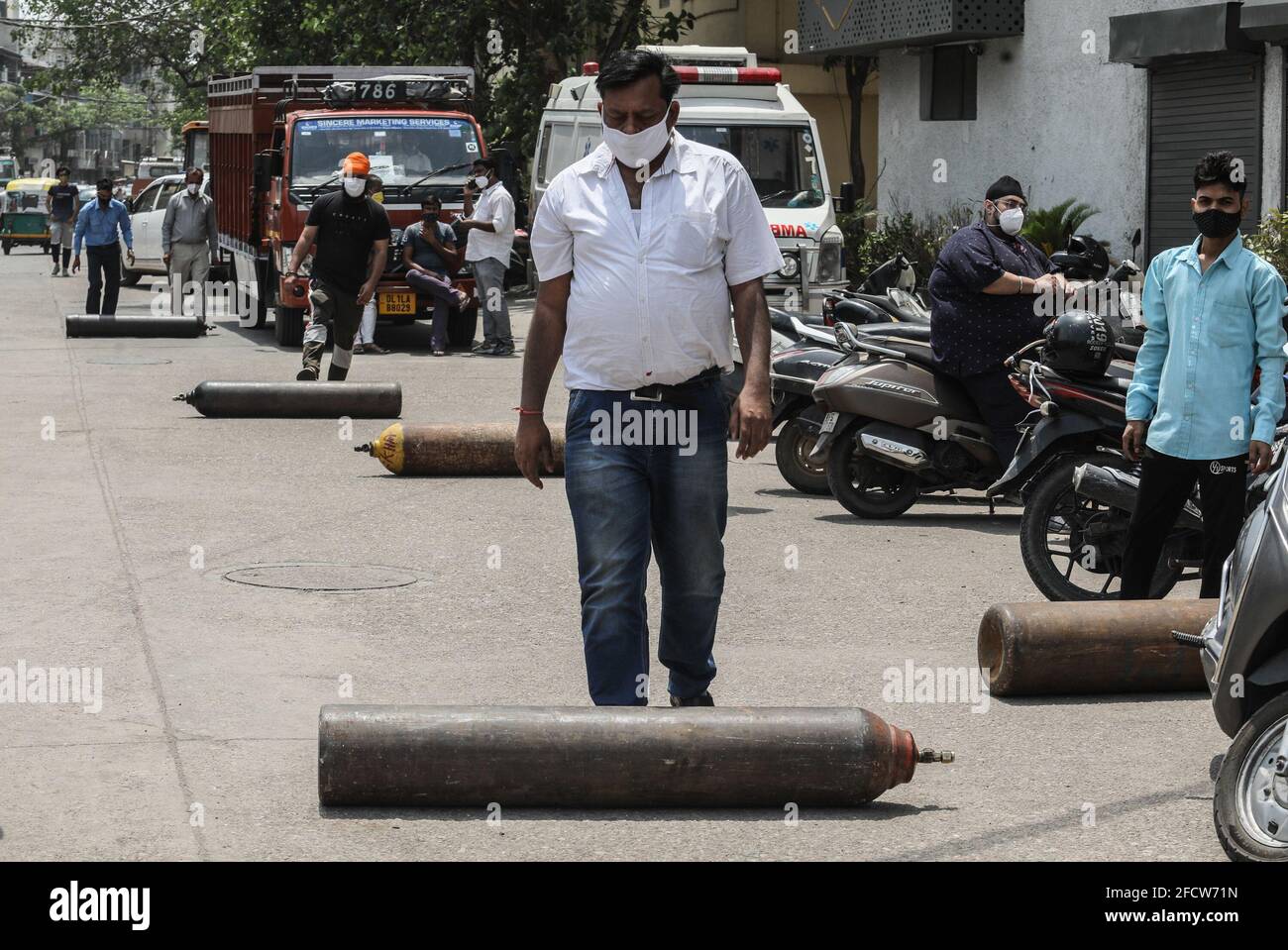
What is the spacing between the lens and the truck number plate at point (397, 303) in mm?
19953

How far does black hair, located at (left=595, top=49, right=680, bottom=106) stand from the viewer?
5.21m

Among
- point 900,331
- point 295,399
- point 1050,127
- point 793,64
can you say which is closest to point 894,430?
point 900,331

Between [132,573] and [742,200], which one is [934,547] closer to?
[132,573]

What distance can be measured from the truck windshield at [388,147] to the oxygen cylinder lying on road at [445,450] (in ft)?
30.3

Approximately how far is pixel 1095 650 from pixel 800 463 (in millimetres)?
4933

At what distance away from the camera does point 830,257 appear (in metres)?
18.8

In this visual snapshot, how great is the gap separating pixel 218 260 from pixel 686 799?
2382 cm

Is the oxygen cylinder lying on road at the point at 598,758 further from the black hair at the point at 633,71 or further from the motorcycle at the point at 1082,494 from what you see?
the motorcycle at the point at 1082,494

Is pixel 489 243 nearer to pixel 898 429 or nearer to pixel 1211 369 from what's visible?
pixel 898 429

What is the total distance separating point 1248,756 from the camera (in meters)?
4.68

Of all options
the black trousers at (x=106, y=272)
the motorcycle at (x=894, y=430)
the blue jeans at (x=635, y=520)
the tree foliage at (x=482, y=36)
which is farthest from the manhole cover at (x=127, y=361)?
the blue jeans at (x=635, y=520)

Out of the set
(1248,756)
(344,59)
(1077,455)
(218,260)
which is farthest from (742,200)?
(344,59)

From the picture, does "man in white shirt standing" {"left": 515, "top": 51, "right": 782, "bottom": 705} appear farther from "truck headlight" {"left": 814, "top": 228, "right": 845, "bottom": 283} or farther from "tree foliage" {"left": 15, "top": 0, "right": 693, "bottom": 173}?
"tree foliage" {"left": 15, "top": 0, "right": 693, "bottom": 173}

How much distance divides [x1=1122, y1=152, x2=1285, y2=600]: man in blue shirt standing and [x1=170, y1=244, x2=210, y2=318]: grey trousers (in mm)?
18995
